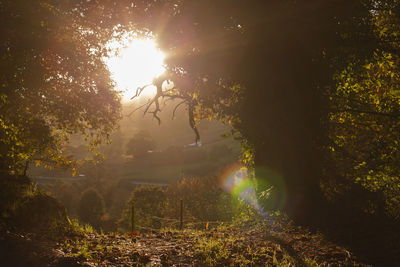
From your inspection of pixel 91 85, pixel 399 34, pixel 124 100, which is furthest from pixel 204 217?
pixel 399 34

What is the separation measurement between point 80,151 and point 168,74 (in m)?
82.3

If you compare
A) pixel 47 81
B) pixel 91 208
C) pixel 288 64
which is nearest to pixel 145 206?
pixel 91 208

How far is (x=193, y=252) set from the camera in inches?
243

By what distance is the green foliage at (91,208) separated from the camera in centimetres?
3027

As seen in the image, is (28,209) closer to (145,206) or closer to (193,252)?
(193,252)

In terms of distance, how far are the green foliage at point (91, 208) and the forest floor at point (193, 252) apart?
25.4m

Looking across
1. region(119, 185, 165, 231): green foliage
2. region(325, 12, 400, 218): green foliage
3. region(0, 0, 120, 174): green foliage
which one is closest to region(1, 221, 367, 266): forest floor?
region(325, 12, 400, 218): green foliage

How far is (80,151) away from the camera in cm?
8469

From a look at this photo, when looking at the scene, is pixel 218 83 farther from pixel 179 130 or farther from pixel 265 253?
pixel 179 130

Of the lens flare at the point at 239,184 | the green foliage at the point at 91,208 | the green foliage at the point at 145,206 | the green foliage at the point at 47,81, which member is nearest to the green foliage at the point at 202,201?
the lens flare at the point at 239,184

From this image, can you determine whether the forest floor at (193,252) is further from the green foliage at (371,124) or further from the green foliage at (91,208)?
the green foliage at (91,208)

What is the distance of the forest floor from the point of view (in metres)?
5.12

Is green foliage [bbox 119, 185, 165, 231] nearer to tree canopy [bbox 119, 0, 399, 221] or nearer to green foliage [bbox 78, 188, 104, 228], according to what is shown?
green foliage [bbox 78, 188, 104, 228]

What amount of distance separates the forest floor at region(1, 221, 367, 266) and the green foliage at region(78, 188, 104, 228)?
83.2ft
